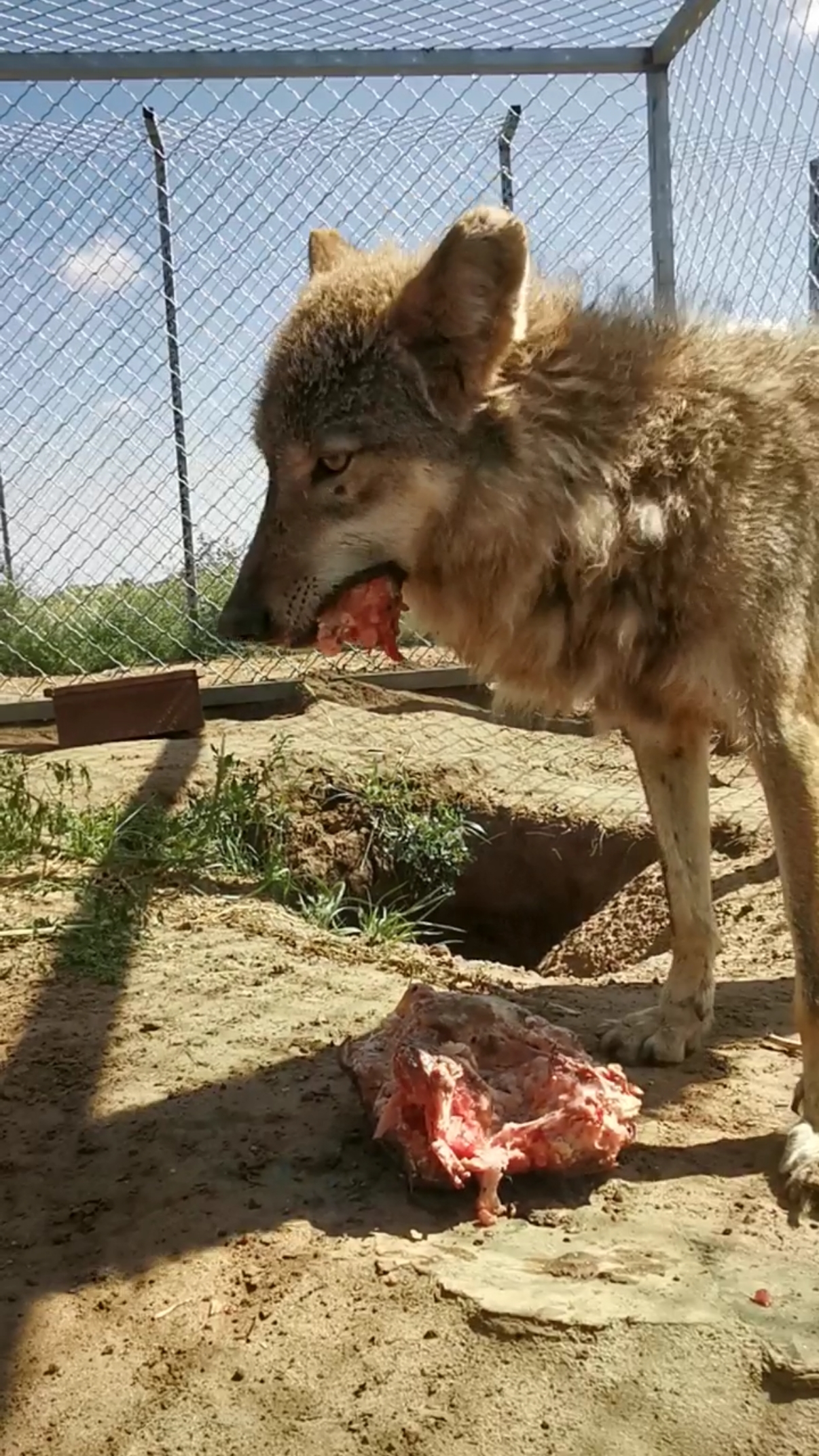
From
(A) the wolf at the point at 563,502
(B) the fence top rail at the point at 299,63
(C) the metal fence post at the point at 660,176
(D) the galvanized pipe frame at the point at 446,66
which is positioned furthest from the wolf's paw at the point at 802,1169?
(B) the fence top rail at the point at 299,63

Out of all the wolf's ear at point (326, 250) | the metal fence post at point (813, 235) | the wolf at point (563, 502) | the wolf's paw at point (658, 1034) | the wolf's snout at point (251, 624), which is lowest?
the wolf's paw at point (658, 1034)

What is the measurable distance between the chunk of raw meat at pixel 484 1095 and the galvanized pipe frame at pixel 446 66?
2.99m

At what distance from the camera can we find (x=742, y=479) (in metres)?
2.55

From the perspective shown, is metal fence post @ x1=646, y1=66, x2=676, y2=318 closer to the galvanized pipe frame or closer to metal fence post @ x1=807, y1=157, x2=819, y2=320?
the galvanized pipe frame

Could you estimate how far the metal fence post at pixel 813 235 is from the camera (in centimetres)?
511

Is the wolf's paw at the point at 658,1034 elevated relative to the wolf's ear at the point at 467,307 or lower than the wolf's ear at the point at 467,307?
lower

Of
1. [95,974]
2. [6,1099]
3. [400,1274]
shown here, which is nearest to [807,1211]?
[400,1274]

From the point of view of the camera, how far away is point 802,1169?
7.55 feet

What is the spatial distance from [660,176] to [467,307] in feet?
9.83

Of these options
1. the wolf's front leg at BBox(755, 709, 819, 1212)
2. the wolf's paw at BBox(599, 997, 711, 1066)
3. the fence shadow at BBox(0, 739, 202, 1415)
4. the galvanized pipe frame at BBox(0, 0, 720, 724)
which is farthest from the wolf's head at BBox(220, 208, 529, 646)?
the galvanized pipe frame at BBox(0, 0, 720, 724)

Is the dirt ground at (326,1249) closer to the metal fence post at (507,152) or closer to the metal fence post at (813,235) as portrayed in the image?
the metal fence post at (813,235)

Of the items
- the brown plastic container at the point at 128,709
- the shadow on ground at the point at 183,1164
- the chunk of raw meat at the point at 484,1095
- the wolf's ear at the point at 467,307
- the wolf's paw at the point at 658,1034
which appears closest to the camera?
the shadow on ground at the point at 183,1164

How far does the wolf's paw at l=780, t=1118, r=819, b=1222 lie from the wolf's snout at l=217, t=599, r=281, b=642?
1.49 m

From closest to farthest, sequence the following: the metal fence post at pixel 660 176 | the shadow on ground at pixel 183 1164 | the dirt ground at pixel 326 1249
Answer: the dirt ground at pixel 326 1249 < the shadow on ground at pixel 183 1164 < the metal fence post at pixel 660 176
